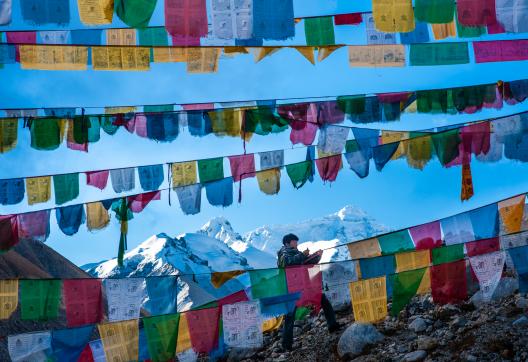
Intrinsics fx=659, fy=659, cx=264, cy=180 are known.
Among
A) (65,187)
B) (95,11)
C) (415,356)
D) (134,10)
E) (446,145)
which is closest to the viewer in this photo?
(95,11)

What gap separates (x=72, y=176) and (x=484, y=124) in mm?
8973

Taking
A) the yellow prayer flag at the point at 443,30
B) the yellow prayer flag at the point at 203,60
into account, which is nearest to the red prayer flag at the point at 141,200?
the yellow prayer flag at the point at 203,60

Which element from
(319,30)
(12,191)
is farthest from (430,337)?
(12,191)

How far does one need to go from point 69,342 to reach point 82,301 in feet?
2.57

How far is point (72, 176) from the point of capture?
15.0 meters

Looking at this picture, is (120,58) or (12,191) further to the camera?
(12,191)

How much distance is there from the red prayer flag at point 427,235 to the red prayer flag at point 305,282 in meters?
2.86

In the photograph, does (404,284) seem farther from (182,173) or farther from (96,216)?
(96,216)

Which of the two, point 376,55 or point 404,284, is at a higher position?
point 376,55

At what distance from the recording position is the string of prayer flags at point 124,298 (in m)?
11.3

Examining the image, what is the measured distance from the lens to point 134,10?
405 inches

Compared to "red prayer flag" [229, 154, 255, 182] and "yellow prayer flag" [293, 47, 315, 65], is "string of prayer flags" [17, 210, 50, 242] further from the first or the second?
"yellow prayer flag" [293, 47, 315, 65]

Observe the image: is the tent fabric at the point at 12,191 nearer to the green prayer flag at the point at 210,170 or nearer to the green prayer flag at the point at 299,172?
the green prayer flag at the point at 210,170

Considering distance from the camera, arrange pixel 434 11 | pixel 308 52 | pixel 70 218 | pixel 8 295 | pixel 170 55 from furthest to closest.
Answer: pixel 70 218 < pixel 170 55 < pixel 308 52 < pixel 434 11 < pixel 8 295
